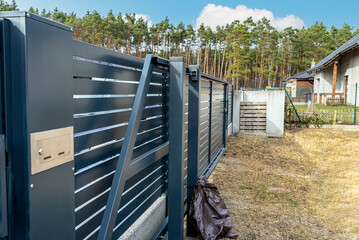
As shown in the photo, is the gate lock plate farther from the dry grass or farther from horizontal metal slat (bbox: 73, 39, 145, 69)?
the dry grass

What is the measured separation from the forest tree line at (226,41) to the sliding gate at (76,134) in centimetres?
5565

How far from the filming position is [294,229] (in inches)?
143

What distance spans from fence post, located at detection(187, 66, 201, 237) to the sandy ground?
833 mm

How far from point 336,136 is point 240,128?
3402 mm

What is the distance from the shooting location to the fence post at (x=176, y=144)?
8.39 feet

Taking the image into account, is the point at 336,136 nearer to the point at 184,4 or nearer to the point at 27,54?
the point at 27,54

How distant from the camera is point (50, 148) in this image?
1.12 metres

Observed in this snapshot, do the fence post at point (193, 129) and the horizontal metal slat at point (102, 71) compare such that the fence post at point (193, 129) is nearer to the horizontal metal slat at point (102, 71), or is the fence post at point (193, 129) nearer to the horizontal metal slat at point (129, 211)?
the horizontal metal slat at point (129, 211)

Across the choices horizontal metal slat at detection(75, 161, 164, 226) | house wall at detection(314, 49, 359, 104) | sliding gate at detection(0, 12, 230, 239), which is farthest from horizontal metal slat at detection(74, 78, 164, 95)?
house wall at detection(314, 49, 359, 104)

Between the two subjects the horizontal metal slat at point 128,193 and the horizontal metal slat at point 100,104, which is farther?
the horizontal metal slat at point 128,193

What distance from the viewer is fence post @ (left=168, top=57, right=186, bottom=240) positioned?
2.56m

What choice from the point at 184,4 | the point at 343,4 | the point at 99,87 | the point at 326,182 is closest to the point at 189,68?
the point at 99,87

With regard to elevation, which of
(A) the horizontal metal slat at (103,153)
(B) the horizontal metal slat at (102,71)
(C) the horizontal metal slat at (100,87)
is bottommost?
(A) the horizontal metal slat at (103,153)

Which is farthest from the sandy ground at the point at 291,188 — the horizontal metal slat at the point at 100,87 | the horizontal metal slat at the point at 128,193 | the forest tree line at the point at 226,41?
the forest tree line at the point at 226,41
